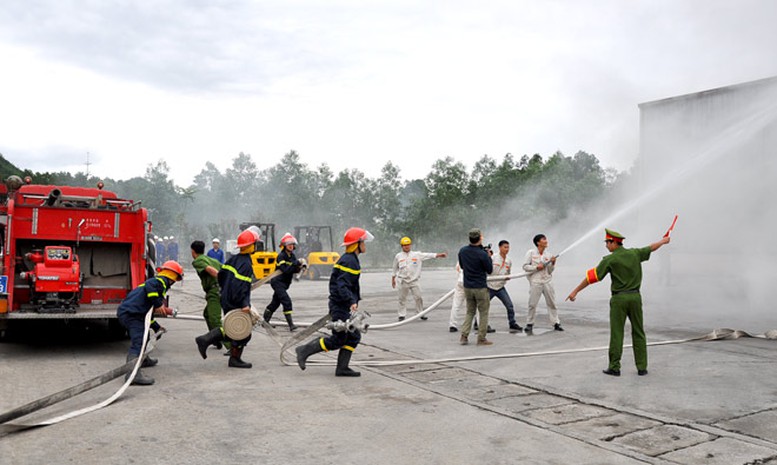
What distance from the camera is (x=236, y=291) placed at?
791 centimetres

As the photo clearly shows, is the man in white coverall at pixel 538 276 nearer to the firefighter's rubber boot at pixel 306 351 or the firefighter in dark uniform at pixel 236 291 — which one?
the firefighter's rubber boot at pixel 306 351

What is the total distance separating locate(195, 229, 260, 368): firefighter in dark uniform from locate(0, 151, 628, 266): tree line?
1161 inches

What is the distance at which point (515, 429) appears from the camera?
5156 mm

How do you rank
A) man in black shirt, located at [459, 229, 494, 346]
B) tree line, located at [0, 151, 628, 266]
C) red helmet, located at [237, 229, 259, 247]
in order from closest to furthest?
red helmet, located at [237, 229, 259, 247]
man in black shirt, located at [459, 229, 494, 346]
tree line, located at [0, 151, 628, 266]

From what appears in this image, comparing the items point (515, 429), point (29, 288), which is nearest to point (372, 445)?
point (515, 429)

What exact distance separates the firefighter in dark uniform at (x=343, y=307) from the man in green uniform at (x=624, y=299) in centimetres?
261

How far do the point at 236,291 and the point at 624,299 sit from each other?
4.66 meters

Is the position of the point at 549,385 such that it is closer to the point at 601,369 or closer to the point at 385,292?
the point at 601,369

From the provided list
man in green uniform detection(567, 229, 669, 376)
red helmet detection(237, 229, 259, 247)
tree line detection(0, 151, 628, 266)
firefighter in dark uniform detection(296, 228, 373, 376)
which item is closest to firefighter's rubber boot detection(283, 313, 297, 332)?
red helmet detection(237, 229, 259, 247)

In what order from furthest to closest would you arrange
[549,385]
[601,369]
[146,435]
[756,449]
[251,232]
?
[251,232] < [601,369] < [549,385] < [146,435] < [756,449]

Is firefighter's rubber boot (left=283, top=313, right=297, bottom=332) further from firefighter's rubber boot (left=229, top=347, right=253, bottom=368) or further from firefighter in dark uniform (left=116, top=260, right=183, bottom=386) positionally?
firefighter in dark uniform (left=116, top=260, right=183, bottom=386)

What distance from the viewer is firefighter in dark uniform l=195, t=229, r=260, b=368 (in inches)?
309

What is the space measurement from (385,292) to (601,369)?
497 inches

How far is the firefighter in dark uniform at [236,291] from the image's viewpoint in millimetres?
7848
